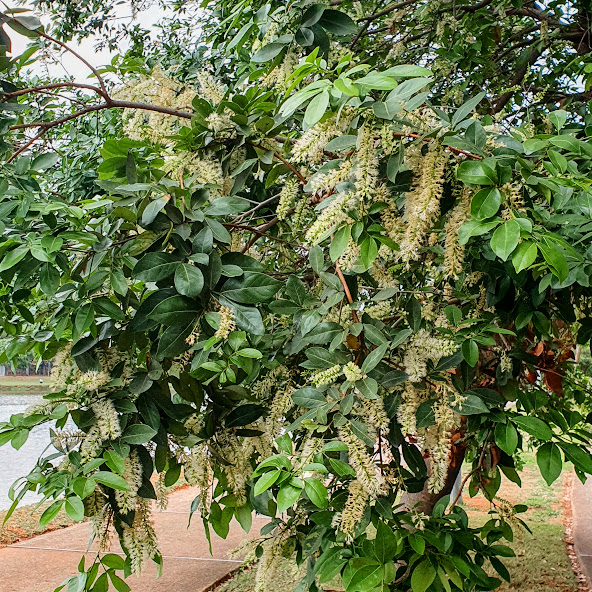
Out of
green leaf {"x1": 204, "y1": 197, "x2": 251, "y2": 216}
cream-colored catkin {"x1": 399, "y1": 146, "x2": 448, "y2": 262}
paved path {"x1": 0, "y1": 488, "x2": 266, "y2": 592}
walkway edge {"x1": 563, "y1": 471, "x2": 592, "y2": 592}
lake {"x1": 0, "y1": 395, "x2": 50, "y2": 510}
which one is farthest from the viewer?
lake {"x1": 0, "y1": 395, "x2": 50, "y2": 510}

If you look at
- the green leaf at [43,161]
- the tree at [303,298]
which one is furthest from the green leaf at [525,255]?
the green leaf at [43,161]

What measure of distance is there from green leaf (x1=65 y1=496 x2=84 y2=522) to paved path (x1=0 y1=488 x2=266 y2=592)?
357 cm

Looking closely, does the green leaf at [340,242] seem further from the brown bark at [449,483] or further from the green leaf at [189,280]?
the brown bark at [449,483]

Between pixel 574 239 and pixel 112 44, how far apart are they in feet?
12.1

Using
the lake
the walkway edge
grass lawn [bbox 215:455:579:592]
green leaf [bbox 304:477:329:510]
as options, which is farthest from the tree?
the lake

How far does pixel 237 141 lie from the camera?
1.45 m

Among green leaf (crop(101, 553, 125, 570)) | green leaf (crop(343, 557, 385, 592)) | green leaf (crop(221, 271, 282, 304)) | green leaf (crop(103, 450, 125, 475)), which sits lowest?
green leaf (crop(343, 557, 385, 592))

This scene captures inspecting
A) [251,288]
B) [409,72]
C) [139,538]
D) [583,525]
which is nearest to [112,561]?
[139,538]

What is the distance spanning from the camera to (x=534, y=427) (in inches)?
52.6

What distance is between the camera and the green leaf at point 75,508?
3.57 feet

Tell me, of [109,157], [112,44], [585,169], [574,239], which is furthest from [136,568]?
[112,44]

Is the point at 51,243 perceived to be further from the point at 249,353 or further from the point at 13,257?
the point at 249,353

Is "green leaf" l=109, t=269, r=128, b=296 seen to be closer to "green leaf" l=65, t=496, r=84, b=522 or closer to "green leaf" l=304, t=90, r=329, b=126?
"green leaf" l=65, t=496, r=84, b=522

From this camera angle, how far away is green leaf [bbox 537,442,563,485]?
1.38m
